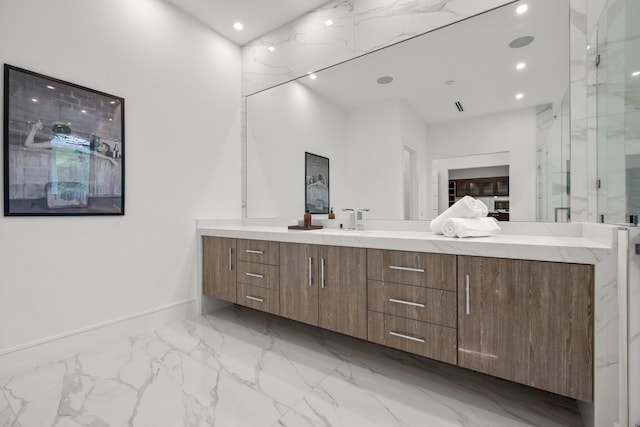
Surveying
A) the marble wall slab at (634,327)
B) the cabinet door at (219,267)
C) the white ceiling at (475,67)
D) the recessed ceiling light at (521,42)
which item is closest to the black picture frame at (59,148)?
the cabinet door at (219,267)

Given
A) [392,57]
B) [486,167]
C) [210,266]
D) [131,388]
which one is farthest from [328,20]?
[131,388]

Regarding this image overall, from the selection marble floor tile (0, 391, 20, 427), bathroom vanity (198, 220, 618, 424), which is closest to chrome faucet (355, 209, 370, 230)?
bathroom vanity (198, 220, 618, 424)

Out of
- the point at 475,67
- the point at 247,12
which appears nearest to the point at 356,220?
the point at 475,67

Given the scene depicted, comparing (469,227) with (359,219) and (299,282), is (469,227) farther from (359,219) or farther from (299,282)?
(299,282)

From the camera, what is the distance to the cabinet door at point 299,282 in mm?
1934

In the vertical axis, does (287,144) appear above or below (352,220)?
above

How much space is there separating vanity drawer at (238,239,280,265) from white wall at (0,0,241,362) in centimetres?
63

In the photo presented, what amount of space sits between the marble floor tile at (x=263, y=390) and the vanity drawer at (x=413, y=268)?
570mm

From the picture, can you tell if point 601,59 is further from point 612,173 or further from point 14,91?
point 14,91

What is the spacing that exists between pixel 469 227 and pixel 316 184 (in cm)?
137

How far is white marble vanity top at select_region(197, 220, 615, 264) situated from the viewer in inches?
46.3

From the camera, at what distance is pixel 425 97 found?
2.08m

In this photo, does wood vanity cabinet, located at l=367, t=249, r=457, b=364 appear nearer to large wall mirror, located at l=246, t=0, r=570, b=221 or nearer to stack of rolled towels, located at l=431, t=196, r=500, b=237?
stack of rolled towels, located at l=431, t=196, r=500, b=237

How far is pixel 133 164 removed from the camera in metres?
2.24
